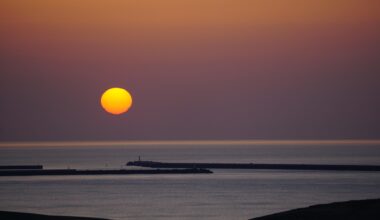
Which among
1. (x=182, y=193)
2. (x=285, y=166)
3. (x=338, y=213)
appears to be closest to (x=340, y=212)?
(x=338, y=213)

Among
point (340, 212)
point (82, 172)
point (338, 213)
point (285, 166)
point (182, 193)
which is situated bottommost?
point (338, 213)

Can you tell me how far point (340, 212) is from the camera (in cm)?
3603

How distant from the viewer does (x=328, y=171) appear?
405 feet

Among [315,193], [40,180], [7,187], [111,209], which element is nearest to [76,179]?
[40,180]

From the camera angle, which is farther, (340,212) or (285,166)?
(285,166)

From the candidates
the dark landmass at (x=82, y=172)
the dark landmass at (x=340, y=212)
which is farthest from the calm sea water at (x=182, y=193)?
the dark landmass at (x=340, y=212)

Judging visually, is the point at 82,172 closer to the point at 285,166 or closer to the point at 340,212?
the point at 285,166

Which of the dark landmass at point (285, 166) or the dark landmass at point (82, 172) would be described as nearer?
the dark landmass at point (82, 172)

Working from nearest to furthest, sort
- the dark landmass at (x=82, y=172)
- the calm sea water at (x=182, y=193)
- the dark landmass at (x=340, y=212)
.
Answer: the dark landmass at (x=340, y=212) < the calm sea water at (x=182, y=193) < the dark landmass at (x=82, y=172)

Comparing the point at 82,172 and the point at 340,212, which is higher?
the point at 82,172

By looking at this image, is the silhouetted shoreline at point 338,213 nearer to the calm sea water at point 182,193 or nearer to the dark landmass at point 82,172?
the calm sea water at point 182,193

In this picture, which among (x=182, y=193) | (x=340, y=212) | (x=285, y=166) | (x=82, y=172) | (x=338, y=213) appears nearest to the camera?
(x=338, y=213)

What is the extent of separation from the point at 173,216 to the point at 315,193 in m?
26.7

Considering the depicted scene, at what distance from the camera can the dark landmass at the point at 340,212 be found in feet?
114
